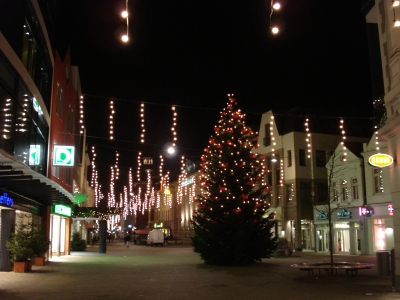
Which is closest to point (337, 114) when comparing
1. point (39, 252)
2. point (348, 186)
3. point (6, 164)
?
point (348, 186)

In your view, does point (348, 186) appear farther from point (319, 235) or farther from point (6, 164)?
point (6, 164)

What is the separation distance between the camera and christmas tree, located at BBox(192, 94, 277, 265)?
2291cm

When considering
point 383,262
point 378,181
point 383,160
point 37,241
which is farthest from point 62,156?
point 378,181

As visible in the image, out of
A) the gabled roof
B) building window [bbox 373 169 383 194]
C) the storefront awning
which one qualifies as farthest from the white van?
the storefront awning

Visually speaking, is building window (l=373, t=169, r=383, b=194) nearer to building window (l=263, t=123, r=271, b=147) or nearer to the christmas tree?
the christmas tree

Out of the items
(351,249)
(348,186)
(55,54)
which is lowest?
(351,249)

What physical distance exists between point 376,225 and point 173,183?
51.9 m

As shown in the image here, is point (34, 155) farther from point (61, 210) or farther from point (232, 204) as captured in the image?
point (232, 204)

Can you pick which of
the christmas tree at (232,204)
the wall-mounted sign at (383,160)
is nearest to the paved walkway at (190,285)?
the wall-mounted sign at (383,160)

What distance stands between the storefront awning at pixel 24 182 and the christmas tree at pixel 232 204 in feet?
22.5

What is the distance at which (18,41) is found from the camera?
16875 millimetres

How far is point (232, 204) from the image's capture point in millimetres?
23547

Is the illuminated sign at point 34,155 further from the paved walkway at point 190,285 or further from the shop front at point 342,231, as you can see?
the shop front at point 342,231

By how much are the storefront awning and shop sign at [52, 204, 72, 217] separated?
3731 mm
